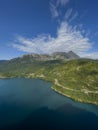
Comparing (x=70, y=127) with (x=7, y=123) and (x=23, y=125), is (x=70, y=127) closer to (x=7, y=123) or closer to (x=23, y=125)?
(x=23, y=125)

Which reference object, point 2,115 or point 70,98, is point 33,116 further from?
point 70,98

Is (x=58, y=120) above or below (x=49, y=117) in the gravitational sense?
below

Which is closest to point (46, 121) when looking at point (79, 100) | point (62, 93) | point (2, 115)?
point (2, 115)

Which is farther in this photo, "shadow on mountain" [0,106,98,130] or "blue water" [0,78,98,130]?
"blue water" [0,78,98,130]

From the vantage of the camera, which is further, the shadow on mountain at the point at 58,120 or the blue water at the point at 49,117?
the blue water at the point at 49,117

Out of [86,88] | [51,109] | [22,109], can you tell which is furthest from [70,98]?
[22,109]

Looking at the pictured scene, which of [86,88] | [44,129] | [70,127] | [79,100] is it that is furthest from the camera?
[86,88]

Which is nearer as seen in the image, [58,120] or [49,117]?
[58,120]

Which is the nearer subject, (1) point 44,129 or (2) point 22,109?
(1) point 44,129

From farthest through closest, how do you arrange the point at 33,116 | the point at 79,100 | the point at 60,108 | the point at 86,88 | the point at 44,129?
1. the point at 86,88
2. the point at 79,100
3. the point at 60,108
4. the point at 33,116
5. the point at 44,129
